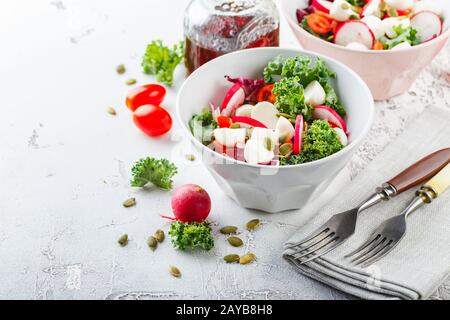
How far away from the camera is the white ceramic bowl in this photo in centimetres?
195

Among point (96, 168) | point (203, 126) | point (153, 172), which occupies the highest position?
point (203, 126)

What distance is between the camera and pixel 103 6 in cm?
325

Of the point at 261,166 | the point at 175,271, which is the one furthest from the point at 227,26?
the point at 175,271

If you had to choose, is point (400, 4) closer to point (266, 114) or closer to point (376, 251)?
point (266, 114)

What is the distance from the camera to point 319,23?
8.54 feet

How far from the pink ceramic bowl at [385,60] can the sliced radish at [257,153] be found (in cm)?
66

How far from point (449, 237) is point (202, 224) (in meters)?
0.76

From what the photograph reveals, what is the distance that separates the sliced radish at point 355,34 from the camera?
2.50 meters

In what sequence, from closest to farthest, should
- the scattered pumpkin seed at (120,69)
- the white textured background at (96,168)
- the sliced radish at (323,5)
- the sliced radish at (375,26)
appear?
the white textured background at (96,168) → the sliced radish at (375,26) → the sliced radish at (323,5) → the scattered pumpkin seed at (120,69)

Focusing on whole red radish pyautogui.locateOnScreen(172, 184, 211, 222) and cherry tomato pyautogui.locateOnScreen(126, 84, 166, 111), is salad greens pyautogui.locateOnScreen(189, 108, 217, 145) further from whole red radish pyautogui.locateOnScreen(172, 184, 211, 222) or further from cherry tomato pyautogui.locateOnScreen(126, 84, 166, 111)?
cherry tomato pyautogui.locateOnScreen(126, 84, 166, 111)

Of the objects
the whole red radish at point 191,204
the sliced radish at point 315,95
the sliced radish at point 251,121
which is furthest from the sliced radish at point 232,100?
the whole red radish at point 191,204

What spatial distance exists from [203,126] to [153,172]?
0.23 metres

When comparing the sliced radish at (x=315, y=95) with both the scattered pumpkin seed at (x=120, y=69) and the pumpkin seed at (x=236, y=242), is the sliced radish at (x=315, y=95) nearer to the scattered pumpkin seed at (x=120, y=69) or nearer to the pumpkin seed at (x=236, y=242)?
the pumpkin seed at (x=236, y=242)

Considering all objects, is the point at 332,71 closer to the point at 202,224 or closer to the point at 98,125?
the point at 202,224
